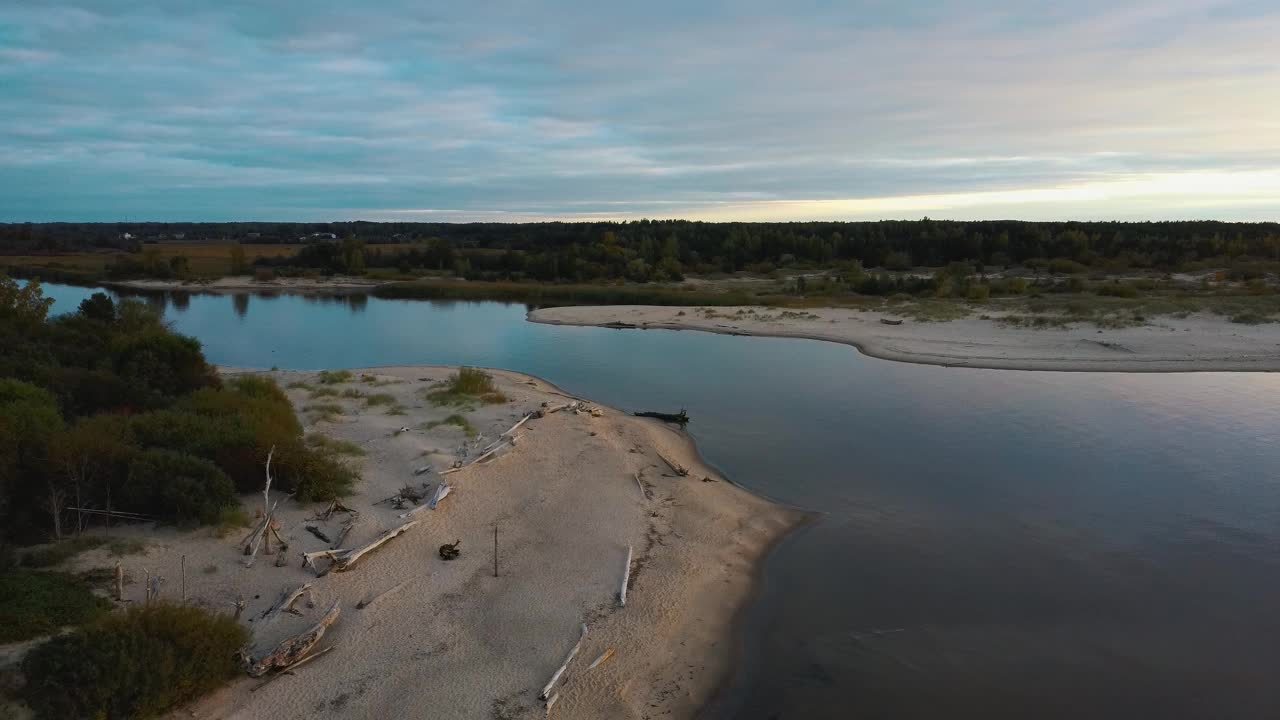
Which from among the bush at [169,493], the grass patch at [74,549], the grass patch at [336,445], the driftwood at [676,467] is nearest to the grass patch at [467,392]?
the grass patch at [336,445]

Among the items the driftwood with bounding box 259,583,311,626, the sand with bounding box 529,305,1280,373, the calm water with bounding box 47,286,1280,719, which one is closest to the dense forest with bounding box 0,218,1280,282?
the sand with bounding box 529,305,1280,373

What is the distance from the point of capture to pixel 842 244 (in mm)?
68562

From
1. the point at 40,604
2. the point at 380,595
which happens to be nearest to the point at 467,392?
the point at 380,595

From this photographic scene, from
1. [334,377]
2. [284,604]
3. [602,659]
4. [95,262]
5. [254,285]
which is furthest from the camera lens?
[95,262]


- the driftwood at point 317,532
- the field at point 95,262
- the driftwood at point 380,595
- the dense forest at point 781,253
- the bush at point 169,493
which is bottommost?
the driftwood at point 380,595

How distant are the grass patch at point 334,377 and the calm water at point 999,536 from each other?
562 centimetres

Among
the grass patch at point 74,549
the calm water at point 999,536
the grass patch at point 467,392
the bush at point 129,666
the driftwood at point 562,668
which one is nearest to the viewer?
the bush at point 129,666

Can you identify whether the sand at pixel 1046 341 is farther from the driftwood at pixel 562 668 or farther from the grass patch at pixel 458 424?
the driftwood at pixel 562 668

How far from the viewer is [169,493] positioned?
8484mm

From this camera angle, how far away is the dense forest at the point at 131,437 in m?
8.14

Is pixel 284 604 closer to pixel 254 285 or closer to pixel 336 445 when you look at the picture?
pixel 336 445

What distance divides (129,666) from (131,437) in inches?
196

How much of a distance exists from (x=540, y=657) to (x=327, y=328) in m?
32.3

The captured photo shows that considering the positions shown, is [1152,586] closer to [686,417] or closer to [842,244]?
[686,417]
